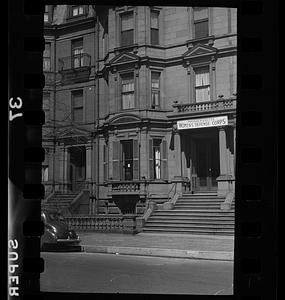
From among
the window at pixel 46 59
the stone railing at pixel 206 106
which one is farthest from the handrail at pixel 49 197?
the stone railing at pixel 206 106

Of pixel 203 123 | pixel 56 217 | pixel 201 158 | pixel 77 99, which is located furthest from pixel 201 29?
pixel 56 217

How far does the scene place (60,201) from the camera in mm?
4250

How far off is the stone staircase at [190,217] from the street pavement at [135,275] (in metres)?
0.28

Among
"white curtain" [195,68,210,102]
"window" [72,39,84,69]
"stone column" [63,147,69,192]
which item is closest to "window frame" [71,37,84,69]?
"window" [72,39,84,69]

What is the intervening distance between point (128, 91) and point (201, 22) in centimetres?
100

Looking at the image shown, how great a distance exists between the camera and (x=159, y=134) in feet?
16.0

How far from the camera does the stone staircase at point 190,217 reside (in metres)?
4.32

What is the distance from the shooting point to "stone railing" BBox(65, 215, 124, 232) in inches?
173

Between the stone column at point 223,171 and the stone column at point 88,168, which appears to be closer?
the stone column at point 223,171

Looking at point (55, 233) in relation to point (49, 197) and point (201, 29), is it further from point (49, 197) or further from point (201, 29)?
point (201, 29)

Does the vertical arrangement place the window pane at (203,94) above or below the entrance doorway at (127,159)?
above

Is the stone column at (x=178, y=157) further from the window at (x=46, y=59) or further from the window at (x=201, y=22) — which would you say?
the window at (x=46, y=59)
